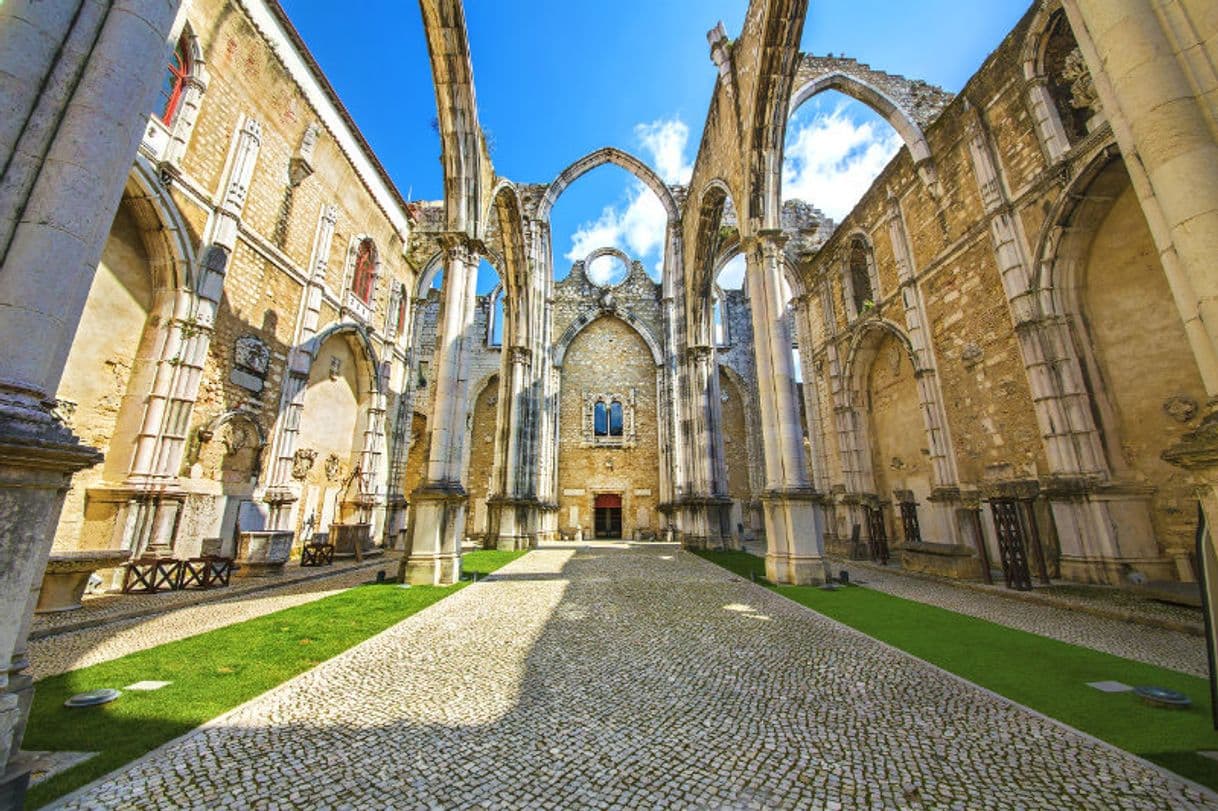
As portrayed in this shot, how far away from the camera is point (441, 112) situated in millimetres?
8977

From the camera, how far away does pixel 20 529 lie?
186 centimetres

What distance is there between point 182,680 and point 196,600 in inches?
162

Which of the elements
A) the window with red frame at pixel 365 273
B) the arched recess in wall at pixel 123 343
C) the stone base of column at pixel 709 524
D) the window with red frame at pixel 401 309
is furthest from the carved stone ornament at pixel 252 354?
the stone base of column at pixel 709 524

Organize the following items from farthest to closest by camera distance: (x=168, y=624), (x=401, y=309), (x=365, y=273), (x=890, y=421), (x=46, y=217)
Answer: (x=401, y=309) → (x=365, y=273) → (x=890, y=421) → (x=168, y=624) → (x=46, y=217)

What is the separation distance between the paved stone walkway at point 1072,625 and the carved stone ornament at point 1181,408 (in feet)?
12.2

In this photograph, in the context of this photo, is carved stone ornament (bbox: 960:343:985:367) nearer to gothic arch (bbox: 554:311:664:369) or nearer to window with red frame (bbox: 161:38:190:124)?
gothic arch (bbox: 554:311:664:369)

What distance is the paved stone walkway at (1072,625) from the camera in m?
3.76

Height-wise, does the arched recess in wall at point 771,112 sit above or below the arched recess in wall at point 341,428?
above

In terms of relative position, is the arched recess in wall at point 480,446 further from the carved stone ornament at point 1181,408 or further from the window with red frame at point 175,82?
the carved stone ornament at point 1181,408

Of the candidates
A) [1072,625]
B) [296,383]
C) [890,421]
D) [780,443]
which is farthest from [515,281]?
[1072,625]

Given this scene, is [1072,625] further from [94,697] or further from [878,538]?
[94,697]

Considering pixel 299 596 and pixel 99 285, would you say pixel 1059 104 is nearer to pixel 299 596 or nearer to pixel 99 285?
pixel 299 596

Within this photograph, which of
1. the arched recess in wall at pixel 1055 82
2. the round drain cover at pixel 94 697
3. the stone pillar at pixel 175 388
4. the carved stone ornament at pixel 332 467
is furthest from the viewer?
the carved stone ornament at pixel 332 467

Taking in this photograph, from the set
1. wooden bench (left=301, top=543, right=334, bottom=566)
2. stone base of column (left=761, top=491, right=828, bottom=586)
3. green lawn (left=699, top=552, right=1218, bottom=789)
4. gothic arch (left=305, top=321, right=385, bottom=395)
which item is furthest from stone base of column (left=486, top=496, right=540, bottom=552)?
green lawn (left=699, top=552, right=1218, bottom=789)
